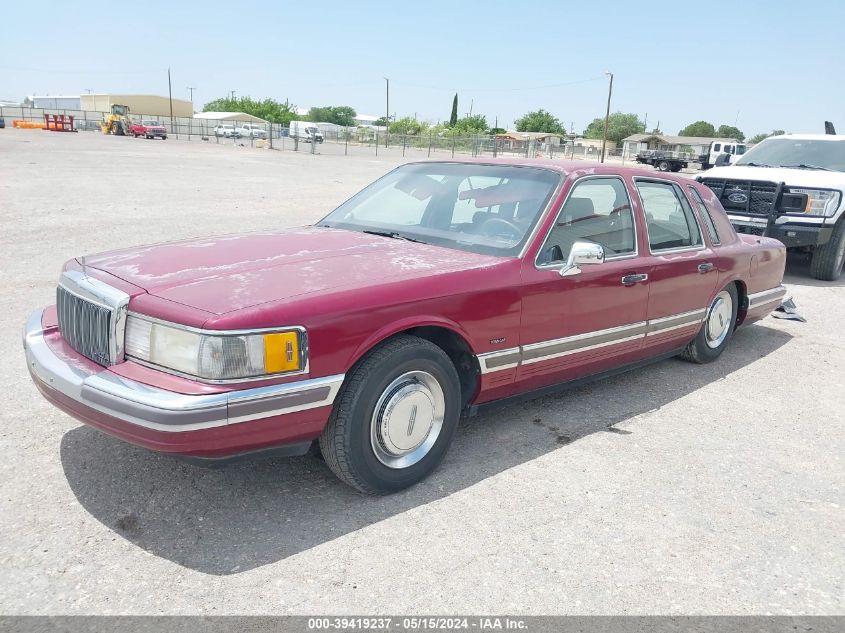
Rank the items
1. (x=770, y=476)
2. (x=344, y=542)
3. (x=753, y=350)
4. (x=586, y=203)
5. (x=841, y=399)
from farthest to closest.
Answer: (x=753, y=350), (x=841, y=399), (x=586, y=203), (x=770, y=476), (x=344, y=542)

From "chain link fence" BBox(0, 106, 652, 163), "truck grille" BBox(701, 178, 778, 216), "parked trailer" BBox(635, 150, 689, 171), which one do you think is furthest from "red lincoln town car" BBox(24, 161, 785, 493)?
"chain link fence" BBox(0, 106, 652, 163)

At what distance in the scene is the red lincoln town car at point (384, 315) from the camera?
108 inches

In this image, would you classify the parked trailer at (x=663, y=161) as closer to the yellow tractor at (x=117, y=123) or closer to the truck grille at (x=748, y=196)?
→ the truck grille at (x=748, y=196)

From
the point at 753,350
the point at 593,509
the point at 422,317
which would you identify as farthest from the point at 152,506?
the point at 753,350

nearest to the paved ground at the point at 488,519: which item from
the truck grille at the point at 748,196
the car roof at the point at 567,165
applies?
the car roof at the point at 567,165

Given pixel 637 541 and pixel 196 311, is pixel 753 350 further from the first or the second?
pixel 196 311

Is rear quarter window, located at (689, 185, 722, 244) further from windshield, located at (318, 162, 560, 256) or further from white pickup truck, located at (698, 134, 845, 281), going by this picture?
white pickup truck, located at (698, 134, 845, 281)

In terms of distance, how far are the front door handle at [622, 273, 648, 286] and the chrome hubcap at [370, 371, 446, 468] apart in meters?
1.57

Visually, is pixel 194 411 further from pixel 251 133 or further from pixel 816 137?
pixel 251 133

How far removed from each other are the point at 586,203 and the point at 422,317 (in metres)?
1.56

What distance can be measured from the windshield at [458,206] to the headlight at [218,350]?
1.42 m

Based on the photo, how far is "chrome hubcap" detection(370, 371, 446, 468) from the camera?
319 cm

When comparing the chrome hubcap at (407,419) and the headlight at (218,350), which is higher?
the headlight at (218,350)

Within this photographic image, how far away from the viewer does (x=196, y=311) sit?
9.02 ft
